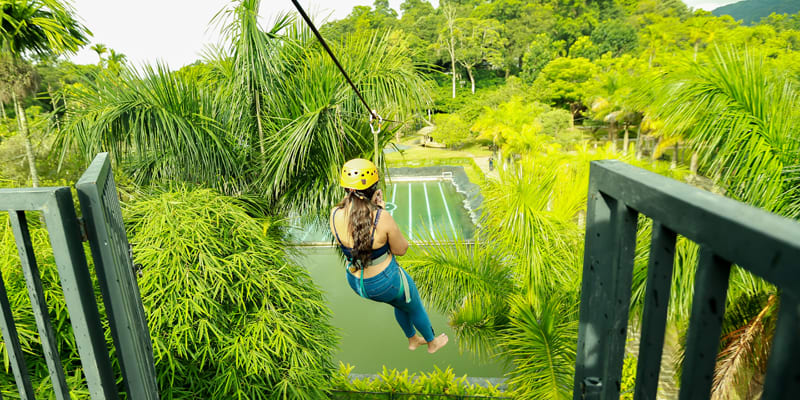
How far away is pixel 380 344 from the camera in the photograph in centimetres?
917

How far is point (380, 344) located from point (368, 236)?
687cm

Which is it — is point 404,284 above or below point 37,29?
below

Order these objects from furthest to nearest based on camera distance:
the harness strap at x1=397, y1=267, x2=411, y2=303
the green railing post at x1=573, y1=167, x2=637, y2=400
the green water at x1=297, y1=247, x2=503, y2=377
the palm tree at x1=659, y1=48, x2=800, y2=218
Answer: the green water at x1=297, y1=247, x2=503, y2=377
the palm tree at x1=659, y1=48, x2=800, y2=218
the harness strap at x1=397, y1=267, x2=411, y2=303
the green railing post at x1=573, y1=167, x2=637, y2=400

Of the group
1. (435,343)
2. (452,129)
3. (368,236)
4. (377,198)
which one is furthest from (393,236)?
(452,129)

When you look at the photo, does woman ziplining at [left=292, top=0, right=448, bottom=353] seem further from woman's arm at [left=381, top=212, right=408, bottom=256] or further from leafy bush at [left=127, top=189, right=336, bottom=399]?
leafy bush at [left=127, top=189, right=336, bottom=399]

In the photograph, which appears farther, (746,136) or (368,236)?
(746,136)

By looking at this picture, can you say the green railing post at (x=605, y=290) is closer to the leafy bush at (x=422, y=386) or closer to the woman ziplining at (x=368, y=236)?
the woman ziplining at (x=368, y=236)

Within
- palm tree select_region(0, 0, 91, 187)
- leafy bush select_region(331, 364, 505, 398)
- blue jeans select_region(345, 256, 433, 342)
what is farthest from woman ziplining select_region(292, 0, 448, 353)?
palm tree select_region(0, 0, 91, 187)

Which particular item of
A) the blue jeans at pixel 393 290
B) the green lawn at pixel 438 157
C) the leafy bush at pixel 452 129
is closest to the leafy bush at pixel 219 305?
the blue jeans at pixel 393 290

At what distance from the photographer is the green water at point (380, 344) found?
812 centimetres

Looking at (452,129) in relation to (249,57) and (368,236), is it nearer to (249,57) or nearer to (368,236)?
(249,57)

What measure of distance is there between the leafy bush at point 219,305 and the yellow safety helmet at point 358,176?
204 centimetres

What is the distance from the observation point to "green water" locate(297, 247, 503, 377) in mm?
8117

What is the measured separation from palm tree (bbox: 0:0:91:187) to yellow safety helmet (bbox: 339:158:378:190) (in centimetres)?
736
